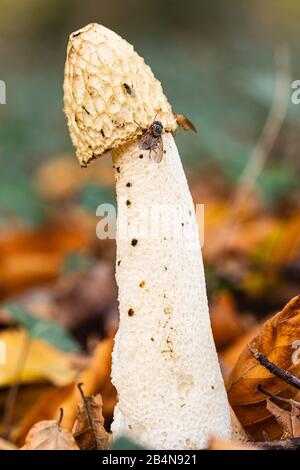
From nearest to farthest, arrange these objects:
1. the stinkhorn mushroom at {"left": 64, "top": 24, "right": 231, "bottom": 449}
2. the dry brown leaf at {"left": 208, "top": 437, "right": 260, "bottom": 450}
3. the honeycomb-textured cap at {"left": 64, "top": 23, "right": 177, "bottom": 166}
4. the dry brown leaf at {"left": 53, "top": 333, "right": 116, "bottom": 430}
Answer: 1. the dry brown leaf at {"left": 208, "top": 437, "right": 260, "bottom": 450}
2. the honeycomb-textured cap at {"left": 64, "top": 23, "right": 177, "bottom": 166}
3. the stinkhorn mushroom at {"left": 64, "top": 24, "right": 231, "bottom": 449}
4. the dry brown leaf at {"left": 53, "top": 333, "right": 116, "bottom": 430}

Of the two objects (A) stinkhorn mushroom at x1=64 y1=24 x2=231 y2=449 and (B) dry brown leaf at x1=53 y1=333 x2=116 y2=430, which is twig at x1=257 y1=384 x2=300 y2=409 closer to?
(A) stinkhorn mushroom at x1=64 y1=24 x2=231 y2=449

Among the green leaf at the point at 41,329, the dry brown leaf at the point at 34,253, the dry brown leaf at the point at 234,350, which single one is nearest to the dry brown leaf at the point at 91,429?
the green leaf at the point at 41,329

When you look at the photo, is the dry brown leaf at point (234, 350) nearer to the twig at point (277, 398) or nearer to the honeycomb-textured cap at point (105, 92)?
the twig at point (277, 398)

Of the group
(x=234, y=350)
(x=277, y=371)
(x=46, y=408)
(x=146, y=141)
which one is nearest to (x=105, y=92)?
(x=146, y=141)

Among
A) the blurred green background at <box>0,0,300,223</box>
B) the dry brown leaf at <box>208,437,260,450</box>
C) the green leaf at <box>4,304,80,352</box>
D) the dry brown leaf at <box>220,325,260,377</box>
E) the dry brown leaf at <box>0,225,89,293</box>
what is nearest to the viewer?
the dry brown leaf at <box>208,437,260,450</box>

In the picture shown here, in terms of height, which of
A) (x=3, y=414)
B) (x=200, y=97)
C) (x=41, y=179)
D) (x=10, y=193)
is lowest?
(x=3, y=414)

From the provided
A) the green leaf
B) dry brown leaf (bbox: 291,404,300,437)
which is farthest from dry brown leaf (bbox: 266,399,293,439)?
the green leaf

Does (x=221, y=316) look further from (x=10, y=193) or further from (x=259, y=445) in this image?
(x=10, y=193)

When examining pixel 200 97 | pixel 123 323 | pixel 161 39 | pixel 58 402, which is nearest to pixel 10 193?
pixel 200 97
